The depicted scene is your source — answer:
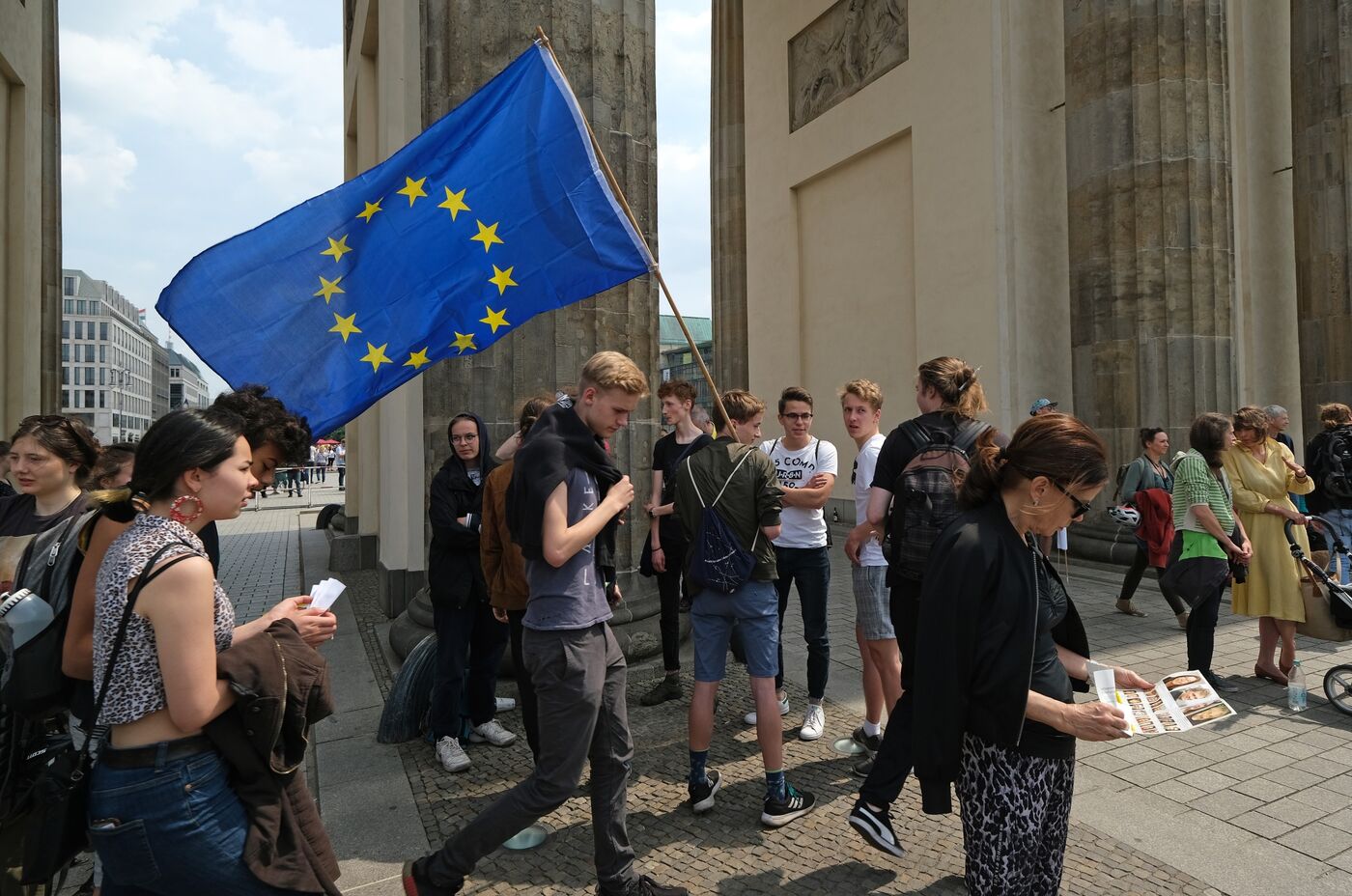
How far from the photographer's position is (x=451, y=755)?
398 cm

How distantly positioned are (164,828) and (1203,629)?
5349 millimetres

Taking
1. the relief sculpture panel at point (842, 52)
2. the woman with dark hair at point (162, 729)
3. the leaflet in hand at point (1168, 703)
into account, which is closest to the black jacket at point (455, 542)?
the woman with dark hair at point (162, 729)

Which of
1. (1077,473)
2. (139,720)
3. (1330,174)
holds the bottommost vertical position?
(139,720)

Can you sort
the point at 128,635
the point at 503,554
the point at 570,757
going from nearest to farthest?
the point at 128,635
the point at 570,757
the point at 503,554

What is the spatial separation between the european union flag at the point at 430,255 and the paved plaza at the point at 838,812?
6.06 ft

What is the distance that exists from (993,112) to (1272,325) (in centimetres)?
558

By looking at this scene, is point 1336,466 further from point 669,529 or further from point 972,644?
point 972,644

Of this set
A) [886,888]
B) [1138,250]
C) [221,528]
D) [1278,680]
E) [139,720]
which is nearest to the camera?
[139,720]

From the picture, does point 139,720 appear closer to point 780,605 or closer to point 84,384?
point 780,605

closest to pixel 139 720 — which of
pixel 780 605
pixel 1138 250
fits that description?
pixel 780 605

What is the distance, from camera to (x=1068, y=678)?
6.82ft

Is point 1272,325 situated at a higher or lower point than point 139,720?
higher

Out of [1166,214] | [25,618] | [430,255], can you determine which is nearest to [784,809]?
[25,618]

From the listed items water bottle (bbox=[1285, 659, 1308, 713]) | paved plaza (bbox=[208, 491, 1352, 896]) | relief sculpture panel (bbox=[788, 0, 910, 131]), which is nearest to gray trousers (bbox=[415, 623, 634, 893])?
paved plaza (bbox=[208, 491, 1352, 896])
